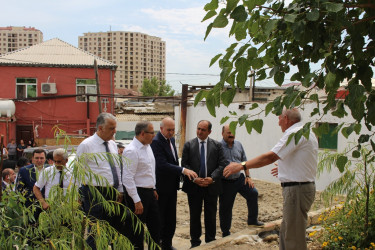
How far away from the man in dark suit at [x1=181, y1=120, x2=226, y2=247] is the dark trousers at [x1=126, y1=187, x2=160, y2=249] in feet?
2.78

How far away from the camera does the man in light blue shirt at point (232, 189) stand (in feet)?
21.1

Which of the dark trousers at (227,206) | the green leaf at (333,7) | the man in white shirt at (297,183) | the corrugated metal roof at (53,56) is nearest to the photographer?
the green leaf at (333,7)

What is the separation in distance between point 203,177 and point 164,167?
2.05 feet

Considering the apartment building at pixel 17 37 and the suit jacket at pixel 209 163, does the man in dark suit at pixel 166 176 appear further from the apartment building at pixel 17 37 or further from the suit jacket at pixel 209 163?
the apartment building at pixel 17 37

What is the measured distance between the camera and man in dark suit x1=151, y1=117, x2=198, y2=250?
232 inches

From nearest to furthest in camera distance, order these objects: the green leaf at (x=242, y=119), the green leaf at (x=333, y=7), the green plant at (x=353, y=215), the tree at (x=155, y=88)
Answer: the green leaf at (x=333, y=7)
the green leaf at (x=242, y=119)
the green plant at (x=353, y=215)
the tree at (x=155, y=88)

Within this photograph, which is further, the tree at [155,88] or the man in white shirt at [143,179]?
the tree at [155,88]

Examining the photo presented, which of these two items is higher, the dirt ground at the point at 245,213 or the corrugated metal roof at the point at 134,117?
A: the corrugated metal roof at the point at 134,117

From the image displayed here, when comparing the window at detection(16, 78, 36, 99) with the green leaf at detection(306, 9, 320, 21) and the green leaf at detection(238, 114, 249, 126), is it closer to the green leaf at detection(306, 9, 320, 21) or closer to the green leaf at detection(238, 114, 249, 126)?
the green leaf at detection(238, 114, 249, 126)

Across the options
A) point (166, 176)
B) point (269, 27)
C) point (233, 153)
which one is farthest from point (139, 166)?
point (269, 27)

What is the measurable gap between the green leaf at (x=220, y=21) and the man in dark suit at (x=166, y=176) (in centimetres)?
374

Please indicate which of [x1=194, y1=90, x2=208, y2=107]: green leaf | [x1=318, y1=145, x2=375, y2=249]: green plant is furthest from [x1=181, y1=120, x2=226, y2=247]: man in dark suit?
[x1=194, y1=90, x2=208, y2=107]: green leaf

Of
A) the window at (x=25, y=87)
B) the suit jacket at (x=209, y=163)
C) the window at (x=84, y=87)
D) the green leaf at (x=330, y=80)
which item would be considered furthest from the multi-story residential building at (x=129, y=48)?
the green leaf at (x=330, y=80)

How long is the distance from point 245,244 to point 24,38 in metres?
101
